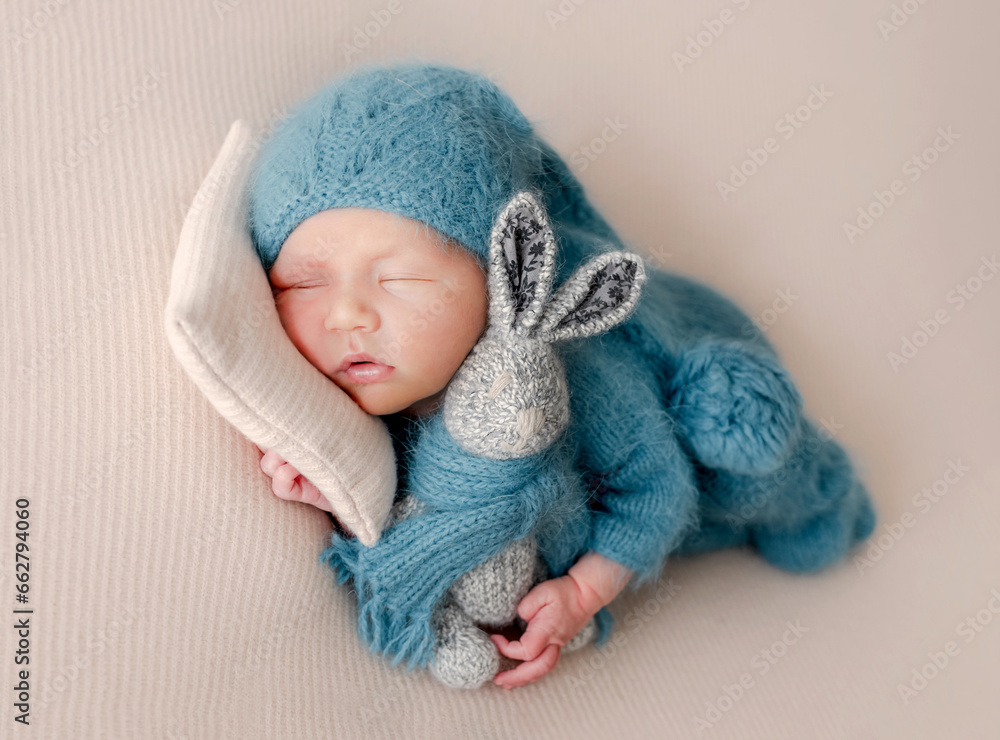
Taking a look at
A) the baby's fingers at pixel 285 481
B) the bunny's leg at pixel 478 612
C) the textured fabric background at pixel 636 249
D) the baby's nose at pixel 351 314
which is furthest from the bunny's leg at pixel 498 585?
the baby's nose at pixel 351 314

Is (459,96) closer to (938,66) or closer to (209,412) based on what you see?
(209,412)

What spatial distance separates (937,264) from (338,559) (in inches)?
53.6

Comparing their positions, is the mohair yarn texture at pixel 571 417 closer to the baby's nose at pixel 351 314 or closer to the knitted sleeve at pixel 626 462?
the knitted sleeve at pixel 626 462

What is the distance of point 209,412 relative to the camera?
99 cm

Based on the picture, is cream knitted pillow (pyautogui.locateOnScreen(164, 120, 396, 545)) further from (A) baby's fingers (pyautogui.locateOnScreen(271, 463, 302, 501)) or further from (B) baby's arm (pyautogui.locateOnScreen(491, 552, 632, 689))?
(B) baby's arm (pyautogui.locateOnScreen(491, 552, 632, 689))

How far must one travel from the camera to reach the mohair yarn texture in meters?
0.98

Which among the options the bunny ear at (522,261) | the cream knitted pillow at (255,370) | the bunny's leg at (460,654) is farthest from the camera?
the bunny's leg at (460,654)

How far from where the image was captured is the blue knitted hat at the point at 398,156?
37.7 inches

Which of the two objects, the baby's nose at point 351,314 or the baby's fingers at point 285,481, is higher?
the baby's nose at point 351,314

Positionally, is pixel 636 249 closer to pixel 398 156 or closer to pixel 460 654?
pixel 398 156

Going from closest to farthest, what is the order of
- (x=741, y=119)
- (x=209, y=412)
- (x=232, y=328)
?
1. (x=232, y=328)
2. (x=209, y=412)
3. (x=741, y=119)

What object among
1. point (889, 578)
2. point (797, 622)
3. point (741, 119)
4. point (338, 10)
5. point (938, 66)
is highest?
point (938, 66)

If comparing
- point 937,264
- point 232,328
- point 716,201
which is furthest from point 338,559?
point 937,264

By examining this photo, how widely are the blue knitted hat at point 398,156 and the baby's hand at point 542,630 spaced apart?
0.46 metres
